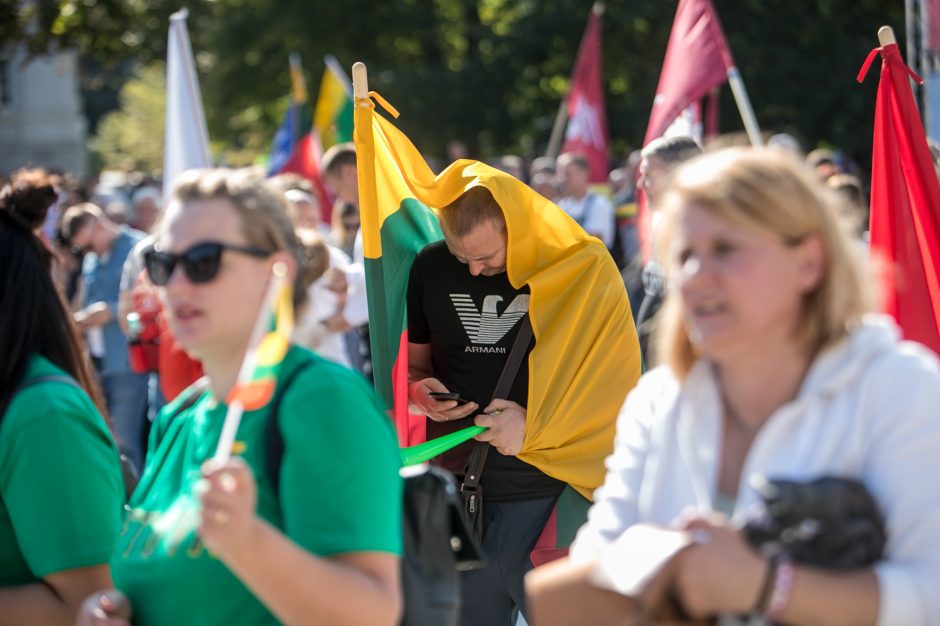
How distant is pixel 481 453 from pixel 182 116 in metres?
4.97

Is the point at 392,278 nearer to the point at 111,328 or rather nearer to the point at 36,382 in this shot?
the point at 36,382

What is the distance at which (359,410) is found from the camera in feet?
8.14

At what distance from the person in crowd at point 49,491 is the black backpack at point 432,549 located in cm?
69

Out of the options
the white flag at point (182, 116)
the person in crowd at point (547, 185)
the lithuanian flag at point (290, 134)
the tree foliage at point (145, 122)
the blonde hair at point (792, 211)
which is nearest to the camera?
the blonde hair at point (792, 211)

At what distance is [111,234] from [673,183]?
25.6ft

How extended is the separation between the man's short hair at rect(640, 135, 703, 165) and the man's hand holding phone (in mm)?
1484

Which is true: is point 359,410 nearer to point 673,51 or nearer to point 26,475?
point 26,475

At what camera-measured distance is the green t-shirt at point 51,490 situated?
2891mm

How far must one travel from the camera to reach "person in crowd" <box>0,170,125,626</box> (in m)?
2.89

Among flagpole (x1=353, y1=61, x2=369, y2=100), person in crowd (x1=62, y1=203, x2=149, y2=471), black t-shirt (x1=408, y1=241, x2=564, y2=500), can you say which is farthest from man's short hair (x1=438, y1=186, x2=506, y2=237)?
person in crowd (x1=62, y1=203, x2=149, y2=471)

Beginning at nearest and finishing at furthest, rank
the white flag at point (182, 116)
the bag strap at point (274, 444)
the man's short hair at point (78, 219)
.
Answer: the bag strap at point (274, 444)
the white flag at point (182, 116)
the man's short hair at point (78, 219)

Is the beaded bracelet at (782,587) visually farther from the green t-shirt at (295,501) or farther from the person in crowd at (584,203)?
the person in crowd at (584,203)

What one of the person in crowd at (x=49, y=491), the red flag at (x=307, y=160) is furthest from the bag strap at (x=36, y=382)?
the red flag at (x=307, y=160)

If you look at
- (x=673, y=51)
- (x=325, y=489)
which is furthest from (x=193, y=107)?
(x=325, y=489)
